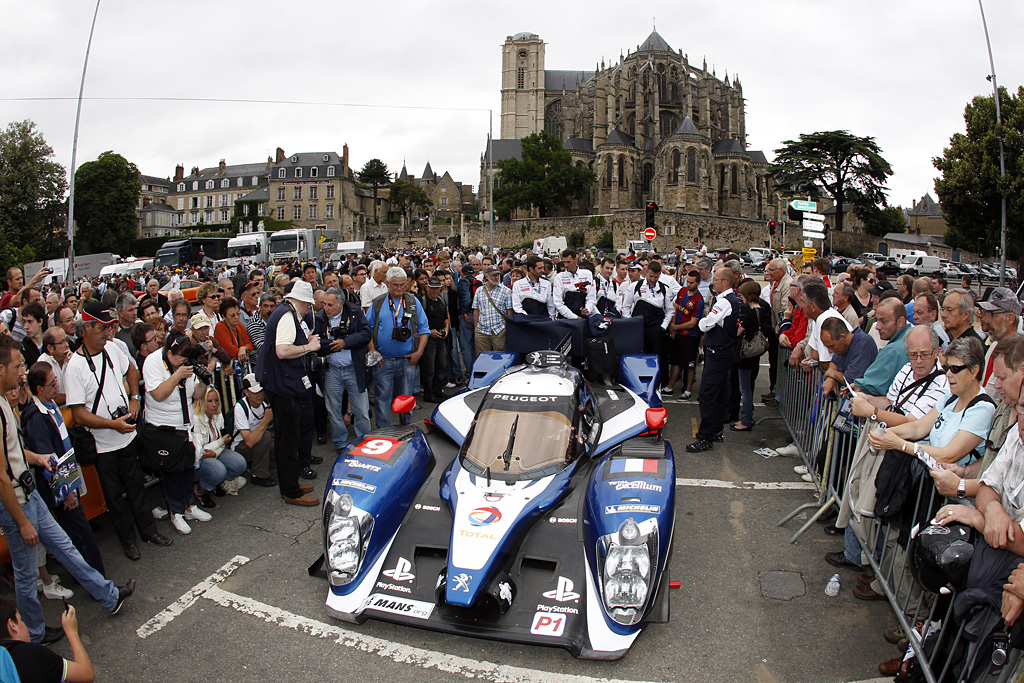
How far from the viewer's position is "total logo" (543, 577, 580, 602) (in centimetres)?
413

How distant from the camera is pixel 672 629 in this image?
14.0 ft

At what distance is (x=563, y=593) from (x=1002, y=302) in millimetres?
5321

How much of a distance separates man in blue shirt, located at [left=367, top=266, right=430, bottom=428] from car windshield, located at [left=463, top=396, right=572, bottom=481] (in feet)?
9.50

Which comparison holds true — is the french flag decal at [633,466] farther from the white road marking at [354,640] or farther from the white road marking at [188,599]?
the white road marking at [188,599]

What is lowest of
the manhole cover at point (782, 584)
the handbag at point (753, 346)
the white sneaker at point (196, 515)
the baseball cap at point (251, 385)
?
the manhole cover at point (782, 584)

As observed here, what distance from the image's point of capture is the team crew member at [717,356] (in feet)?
25.2

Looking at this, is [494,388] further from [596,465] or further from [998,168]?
[998,168]

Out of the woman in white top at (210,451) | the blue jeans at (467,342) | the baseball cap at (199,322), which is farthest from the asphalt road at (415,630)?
the blue jeans at (467,342)

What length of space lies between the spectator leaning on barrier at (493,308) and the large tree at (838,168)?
2352 inches

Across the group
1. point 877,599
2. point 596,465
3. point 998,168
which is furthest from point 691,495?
point 998,168

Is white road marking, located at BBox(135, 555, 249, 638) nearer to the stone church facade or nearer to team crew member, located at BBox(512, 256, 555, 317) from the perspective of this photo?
team crew member, located at BBox(512, 256, 555, 317)

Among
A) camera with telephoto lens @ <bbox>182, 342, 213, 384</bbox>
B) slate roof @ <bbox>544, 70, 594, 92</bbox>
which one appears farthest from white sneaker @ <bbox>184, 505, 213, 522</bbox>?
slate roof @ <bbox>544, 70, 594, 92</bbox>

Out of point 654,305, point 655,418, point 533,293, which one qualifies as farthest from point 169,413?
point 654,305

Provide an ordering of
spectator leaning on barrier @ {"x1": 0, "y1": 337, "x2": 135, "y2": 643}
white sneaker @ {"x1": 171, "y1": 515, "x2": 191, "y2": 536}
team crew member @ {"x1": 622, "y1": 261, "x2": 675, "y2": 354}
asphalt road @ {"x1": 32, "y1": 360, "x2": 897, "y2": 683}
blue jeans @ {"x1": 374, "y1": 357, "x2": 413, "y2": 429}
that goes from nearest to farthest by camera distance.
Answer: spectator leaning on barrier @ {"x1": 0, "y1": 337, "x2": 135, "y2": 643} < asphalt road @ {"x1": 32, "y1": 360, "x2": 897, "y2": 683} < white sneaker @ {"x1": 171, "y1": 515, "x2": 191, "y2": 536} < blue jeans @ {"x1": 374, "y1": 357, "x2": 413, "y2": 429} < team crew member @ {"x1": 622, "y1": 261, "x2": 675, "y2": 354}
